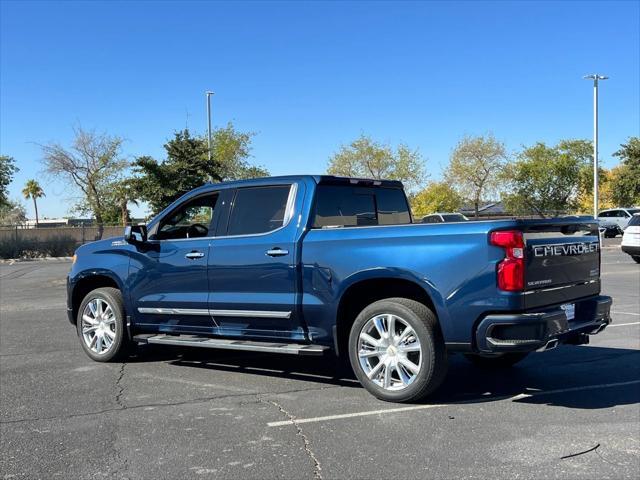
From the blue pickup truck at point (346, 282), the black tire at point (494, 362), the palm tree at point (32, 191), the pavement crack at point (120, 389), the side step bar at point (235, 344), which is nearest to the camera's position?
the blue pickup truck at point (346, 282)

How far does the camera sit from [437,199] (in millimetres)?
53969

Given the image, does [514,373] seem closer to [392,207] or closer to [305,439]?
[392,207]

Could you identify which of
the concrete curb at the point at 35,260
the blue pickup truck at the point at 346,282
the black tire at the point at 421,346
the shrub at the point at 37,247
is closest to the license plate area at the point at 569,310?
the blue pickup truck at the point at 346,282

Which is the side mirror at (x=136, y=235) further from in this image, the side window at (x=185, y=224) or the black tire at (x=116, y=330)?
the black tire at (x=116, y=330)

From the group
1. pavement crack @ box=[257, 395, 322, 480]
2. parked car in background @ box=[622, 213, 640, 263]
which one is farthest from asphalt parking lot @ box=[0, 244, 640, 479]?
parked car in background @ box=[622, 213, 640, 263]

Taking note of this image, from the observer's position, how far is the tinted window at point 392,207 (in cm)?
664

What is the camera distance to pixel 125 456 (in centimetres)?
413

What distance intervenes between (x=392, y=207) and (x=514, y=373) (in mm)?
2158

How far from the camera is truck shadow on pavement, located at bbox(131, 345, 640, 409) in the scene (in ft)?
17.8

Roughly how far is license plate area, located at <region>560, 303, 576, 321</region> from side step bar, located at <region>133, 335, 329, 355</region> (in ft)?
6.77

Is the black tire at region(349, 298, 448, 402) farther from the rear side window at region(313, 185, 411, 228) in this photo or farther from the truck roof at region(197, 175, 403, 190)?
the truck roof at region(197, 175, 403, 190)

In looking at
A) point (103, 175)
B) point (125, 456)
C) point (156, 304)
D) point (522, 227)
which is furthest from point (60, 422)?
point (103, 175)

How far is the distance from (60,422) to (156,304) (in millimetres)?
1928

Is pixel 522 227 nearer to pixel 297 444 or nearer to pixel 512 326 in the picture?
pixel 512 326
